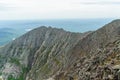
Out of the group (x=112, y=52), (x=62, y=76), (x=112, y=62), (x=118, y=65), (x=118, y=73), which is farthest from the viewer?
(x=62, y=76)

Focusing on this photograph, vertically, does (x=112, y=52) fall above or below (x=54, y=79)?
above

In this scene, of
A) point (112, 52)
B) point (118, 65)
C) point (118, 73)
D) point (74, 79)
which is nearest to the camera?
point (118, 73)

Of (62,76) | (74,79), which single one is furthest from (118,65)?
(62,76)

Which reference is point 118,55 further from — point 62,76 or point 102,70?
point 62,76

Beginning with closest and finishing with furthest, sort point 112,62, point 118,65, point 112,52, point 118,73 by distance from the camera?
point 118,73, point 118,65, point 112,62, point 112,52

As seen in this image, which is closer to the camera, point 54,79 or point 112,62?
point 112,62

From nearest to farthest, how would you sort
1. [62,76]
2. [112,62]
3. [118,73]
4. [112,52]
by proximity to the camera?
[118,73]
[112,62]
[112,52]
[62,76]

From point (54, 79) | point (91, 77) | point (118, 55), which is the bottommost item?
point (54, 79)

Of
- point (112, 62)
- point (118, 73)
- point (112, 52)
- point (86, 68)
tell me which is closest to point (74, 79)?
point (86, 68)

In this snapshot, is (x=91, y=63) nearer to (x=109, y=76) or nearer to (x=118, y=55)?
(x=118, y=55)
